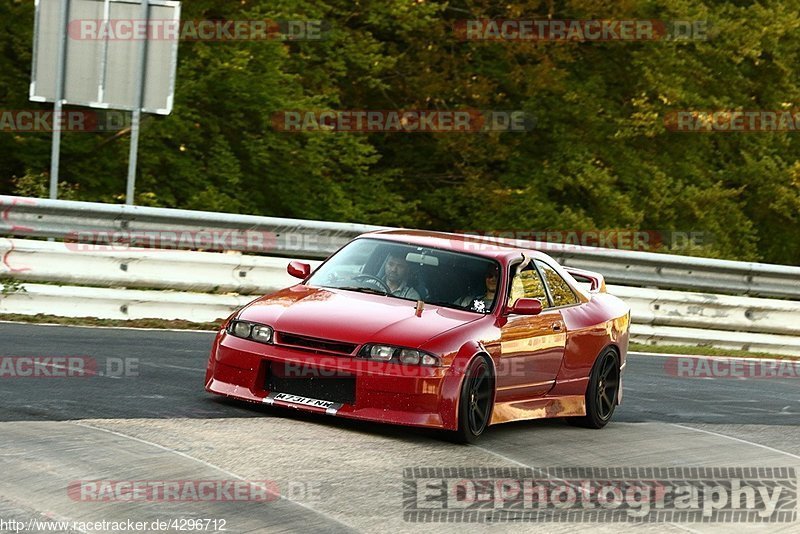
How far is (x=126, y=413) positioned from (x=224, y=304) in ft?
19.2

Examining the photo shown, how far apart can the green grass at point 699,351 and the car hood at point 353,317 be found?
7920 mm

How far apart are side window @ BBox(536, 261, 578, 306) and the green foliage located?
11.9 m

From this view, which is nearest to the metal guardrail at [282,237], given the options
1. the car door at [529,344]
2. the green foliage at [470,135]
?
the green foliage at [470,135]

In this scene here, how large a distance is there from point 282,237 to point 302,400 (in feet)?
22.0

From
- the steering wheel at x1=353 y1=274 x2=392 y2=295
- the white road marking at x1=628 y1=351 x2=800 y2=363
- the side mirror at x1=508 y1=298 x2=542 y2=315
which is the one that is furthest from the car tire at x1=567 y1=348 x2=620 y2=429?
the white road marking at x1=628 y1=351 x2=800 y2=363

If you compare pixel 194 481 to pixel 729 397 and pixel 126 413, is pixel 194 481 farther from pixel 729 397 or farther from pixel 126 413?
pixel 729 397

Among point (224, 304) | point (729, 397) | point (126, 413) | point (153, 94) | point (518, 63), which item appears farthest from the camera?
point (518, 63)

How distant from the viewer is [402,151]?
28812mm

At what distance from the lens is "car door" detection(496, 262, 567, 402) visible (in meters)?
9.95

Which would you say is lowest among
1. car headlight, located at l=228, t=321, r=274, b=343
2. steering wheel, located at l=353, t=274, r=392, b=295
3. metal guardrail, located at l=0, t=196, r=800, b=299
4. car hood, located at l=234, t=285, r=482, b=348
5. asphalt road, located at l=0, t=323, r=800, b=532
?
asphalt road, located at l=0, t=323, r=800, b=532

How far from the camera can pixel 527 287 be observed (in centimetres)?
1072

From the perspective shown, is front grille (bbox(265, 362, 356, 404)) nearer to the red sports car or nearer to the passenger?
the red sports car

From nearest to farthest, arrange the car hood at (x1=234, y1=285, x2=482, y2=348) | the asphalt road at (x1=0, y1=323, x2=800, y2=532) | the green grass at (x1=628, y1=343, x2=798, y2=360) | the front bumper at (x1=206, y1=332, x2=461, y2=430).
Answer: the asphalt road at (x1=0, y1=323, x2=800, y2=532) → the front bumper at (x1=206, y1=332, x2=461, y2=430) → the car hood at (x1=234, y1=285, x2=482, y2=348) → the green grass at (x1=628, y1=343, x2=798, y2=360)

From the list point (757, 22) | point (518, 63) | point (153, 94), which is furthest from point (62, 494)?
point (757, 22)
